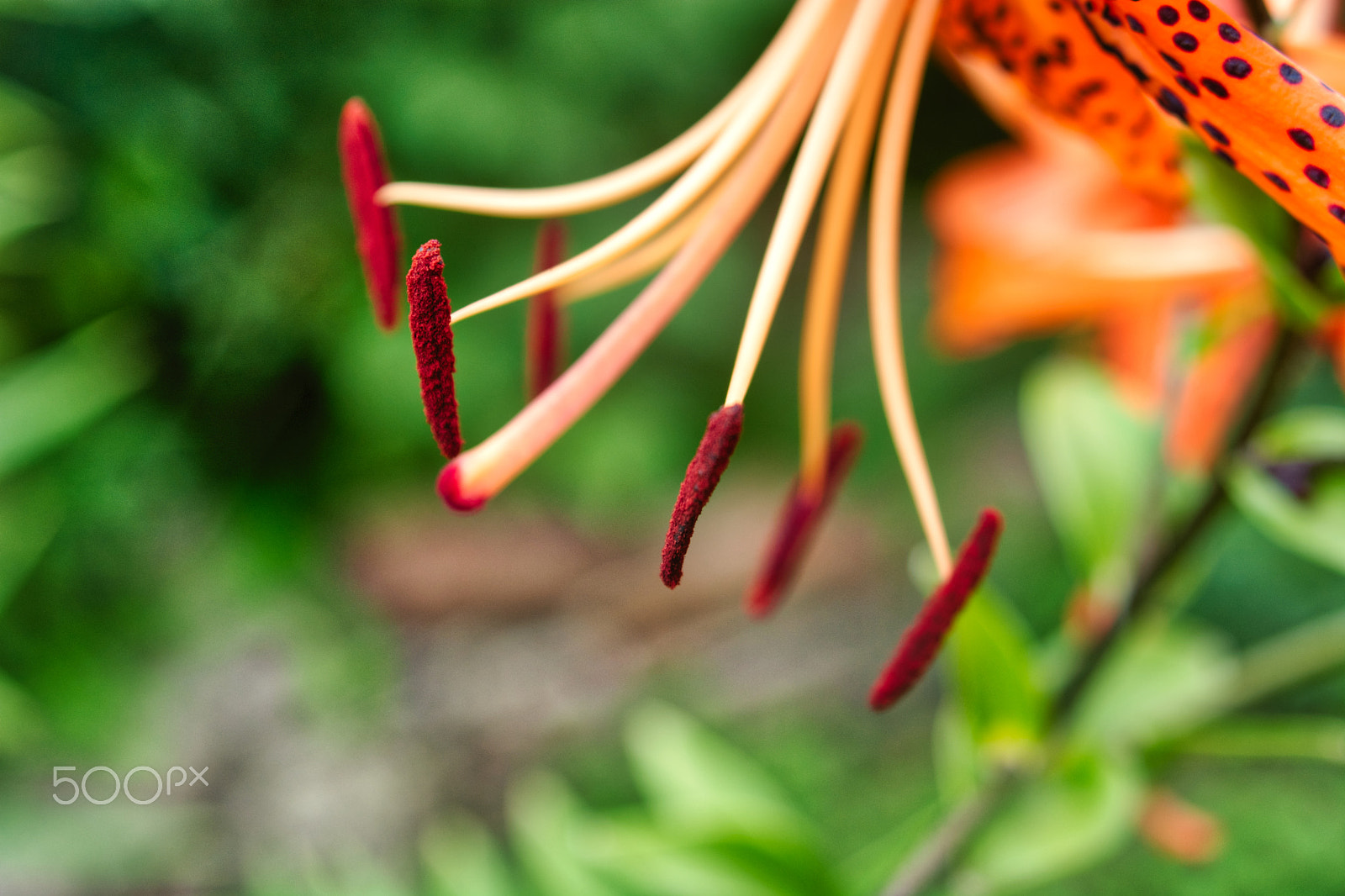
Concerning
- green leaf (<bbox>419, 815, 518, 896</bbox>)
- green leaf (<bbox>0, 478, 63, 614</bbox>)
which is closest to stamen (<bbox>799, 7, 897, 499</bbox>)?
green leaf (<bbox>419, 815, 518, 896</bbox>)

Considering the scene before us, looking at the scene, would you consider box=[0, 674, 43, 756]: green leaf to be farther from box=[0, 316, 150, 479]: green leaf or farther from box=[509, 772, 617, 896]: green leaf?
box=[509, 772, 617, 896]: green leaf

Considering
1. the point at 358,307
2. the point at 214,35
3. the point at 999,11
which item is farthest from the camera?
the point at 358,307

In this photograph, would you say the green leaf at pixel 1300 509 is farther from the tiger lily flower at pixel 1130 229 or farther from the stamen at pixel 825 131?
the stamen at pixel 825 131

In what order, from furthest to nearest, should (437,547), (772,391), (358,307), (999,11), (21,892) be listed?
(772,391)
(437,547)
(358,307)
(21,892)
(999,11)

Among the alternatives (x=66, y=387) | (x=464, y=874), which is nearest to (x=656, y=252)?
(x=464, y=874)

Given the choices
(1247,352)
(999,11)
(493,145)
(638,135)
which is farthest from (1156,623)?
(638,135)

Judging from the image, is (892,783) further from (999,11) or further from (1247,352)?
(999,11)
